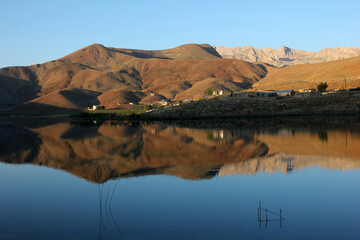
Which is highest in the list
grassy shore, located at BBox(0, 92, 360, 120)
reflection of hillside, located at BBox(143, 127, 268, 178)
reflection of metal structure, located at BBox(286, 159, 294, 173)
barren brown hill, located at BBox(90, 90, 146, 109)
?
barren brown hill, located at BBox(90, 90, 146, 109)

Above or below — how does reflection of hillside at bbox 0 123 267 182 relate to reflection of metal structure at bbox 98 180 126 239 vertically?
above

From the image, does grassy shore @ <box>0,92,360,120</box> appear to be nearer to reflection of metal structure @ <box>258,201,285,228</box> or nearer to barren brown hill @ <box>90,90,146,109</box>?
reflection of metal structure @ <box>258,201,285,228</box>

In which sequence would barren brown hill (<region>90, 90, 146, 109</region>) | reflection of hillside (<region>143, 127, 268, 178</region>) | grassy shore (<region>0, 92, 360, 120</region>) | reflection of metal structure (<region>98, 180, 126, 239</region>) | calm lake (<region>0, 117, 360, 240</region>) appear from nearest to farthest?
calm lake (<region>0, 117, 360, 240</region>), reflection of metal structure (<region>98, 180, 126, 239</region>), reflection of hillside (<region>143, 127, 268, 178</region>), grassy shore (<region>0, 92, 360, 120</region>), barren brown hill (<region>90, 90, 146, 109</region>)

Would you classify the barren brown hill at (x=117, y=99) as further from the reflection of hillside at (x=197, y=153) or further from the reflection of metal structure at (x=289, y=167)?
the reflection of metal structure at (x=289, y=167)

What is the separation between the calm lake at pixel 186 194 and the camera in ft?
38.6

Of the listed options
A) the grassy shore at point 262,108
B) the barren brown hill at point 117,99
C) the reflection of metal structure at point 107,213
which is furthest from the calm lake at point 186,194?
the barren brown hill at point 117,99

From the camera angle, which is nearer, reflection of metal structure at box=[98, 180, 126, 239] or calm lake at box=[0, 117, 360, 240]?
calm lake at box=[0, 117, 360, 240]

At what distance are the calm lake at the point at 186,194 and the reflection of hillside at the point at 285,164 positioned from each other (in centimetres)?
5

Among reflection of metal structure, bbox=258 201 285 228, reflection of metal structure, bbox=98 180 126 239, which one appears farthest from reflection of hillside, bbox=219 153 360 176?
reflection of metal structure, bbox=258 201 285 228

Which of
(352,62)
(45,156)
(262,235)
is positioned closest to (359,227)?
(262,235)

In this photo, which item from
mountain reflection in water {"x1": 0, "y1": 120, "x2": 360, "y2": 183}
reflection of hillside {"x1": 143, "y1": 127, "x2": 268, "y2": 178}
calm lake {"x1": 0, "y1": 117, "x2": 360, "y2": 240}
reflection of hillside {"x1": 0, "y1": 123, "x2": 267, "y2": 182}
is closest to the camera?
calm lake {"x1": 0, "y1": 117, "x2": 360, "y2": 240}

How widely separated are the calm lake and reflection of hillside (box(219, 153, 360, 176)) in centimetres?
5

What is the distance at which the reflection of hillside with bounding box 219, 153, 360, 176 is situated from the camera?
20819 mm

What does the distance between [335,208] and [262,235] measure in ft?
13.0
